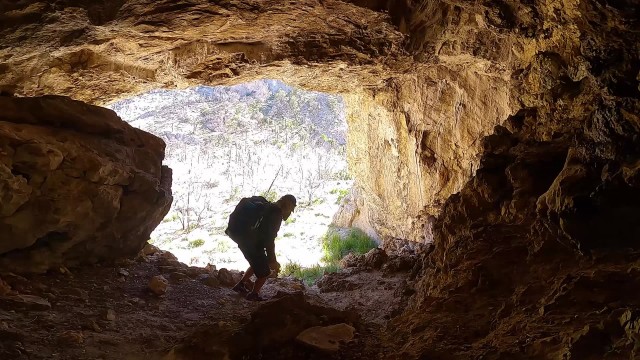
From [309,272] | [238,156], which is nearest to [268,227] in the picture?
[309,272]

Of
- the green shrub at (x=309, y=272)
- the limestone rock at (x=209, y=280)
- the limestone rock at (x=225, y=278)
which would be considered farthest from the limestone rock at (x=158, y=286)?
the green shrub at (x=309, y=272)

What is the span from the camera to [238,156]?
809 inches

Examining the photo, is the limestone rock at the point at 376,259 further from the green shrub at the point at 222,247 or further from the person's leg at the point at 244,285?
the green shrub at the point at 222,247

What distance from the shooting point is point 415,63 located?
6219 millimetres

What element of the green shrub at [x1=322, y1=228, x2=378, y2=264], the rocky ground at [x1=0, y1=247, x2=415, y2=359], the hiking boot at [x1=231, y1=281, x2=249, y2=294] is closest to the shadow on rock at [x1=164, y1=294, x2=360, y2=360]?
the rocky ground at [x1=0, y1=247, x2=415, y2=359]

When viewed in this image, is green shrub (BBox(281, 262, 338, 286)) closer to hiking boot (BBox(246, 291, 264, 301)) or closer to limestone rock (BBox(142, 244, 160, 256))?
limestone rock (BBox(142, 244, 160, 256))

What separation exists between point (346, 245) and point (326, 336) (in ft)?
25.1

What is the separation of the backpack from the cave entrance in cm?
899

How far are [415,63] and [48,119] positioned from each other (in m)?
4.22

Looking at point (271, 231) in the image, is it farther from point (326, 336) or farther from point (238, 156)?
point (238, 156)

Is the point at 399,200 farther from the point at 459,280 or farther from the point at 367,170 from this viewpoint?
the point at 459,280

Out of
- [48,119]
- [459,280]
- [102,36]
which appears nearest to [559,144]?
[459,280]

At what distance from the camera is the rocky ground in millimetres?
3293

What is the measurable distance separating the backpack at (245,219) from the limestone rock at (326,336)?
5.85 ft
